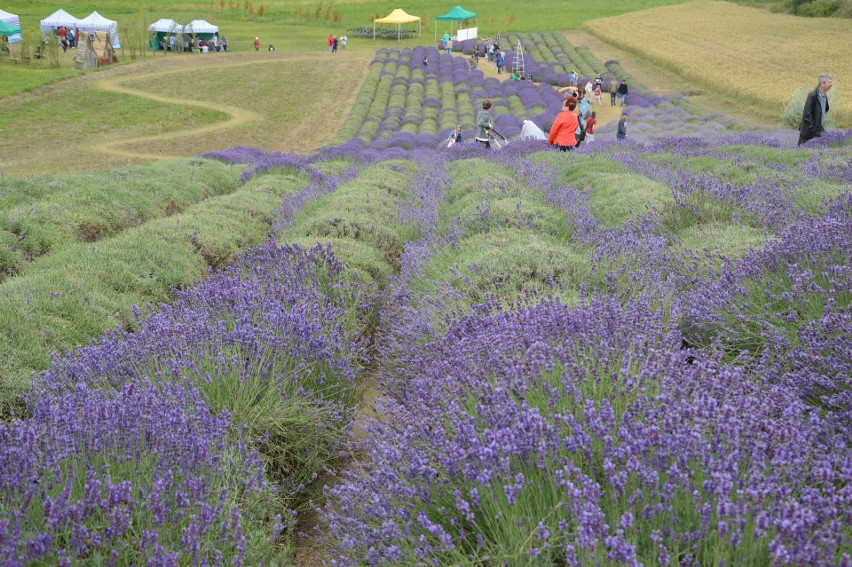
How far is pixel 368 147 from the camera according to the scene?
21547 millimetres

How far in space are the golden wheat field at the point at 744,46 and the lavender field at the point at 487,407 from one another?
20098 mm

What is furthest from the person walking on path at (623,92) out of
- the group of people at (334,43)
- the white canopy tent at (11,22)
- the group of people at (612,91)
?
the white canopy tent at (11,22)

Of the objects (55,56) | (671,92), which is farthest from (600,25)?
(55,56)

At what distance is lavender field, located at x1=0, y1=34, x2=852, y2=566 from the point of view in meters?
2.06

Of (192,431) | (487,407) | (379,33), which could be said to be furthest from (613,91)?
(192,431)

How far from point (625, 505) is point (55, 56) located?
4070cm

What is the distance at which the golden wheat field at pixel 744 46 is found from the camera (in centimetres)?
3038

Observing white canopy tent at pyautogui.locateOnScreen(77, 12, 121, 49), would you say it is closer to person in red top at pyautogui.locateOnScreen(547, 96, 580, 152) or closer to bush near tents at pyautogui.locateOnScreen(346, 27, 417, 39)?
bush near tents at pyautogui.locateOnScreen(346, 27, 417, 39)

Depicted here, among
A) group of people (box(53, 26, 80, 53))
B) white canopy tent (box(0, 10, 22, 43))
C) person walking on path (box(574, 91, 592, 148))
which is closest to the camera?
person walking on path (box(574, 91, 592, 148))

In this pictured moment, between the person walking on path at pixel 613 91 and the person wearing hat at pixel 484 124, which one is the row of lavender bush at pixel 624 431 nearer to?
the person wearing hat at pixel 484 124

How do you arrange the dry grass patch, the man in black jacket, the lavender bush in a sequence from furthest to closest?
the dry grass patch, the man in black jacket, the lavender bush

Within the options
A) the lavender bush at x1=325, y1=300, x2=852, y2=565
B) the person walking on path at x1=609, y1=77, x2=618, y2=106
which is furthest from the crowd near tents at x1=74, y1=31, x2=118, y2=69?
the lavender bush at x1=325, y1=300, x2=852, y2=565

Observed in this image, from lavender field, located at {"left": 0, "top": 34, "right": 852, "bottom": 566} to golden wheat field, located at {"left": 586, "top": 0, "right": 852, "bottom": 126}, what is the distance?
2010 cm

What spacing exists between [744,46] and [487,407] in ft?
149
